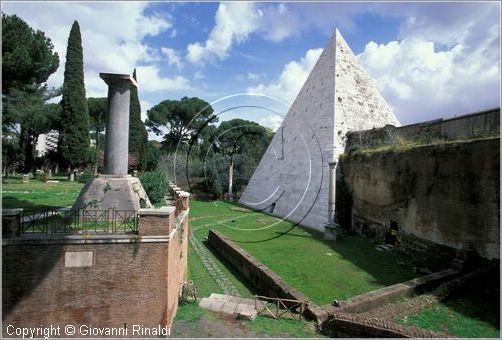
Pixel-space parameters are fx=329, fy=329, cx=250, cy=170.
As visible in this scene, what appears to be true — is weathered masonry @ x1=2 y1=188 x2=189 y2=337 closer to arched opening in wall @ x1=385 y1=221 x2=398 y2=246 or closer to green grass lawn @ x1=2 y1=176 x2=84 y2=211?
green grass lawn @ x1=2 y1=176 x2=84 y2=211

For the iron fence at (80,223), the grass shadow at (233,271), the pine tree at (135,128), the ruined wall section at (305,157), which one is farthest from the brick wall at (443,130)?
the pine tree at (135,128)

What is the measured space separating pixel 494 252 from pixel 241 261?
6486 mm

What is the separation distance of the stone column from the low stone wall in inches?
168

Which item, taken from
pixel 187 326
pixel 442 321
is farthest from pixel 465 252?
pixel 187 326

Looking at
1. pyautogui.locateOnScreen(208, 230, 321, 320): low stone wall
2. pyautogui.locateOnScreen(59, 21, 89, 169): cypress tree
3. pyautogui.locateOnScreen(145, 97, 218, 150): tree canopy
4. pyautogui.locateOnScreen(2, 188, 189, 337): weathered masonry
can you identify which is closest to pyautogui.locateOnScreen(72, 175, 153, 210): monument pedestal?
pyautogui.locateOnScreen(2, 188, 189, 337): weathered masonry

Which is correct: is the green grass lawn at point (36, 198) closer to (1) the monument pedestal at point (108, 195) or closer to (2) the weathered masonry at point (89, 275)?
(1) the monument pedestal at point (108, 195)

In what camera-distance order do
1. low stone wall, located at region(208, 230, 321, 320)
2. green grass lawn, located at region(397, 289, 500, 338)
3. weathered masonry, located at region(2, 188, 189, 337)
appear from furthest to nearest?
low stone wall, located at region(208, 230, 321, 320)
green grass lawn, located at region(397, 289, 500, 338)
weathered masonry, located at region(2, 188, 189, 337)

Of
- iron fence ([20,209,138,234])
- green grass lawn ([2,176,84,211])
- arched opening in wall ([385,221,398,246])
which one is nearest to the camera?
iron fence ([20,209,138,234])

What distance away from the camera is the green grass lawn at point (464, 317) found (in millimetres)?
5660

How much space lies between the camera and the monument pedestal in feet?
24.1

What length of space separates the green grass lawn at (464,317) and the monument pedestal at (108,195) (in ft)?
20.1

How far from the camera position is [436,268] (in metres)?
9.09

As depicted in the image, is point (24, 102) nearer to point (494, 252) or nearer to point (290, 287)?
point (290, 287)

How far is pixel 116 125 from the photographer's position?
8086 mm
